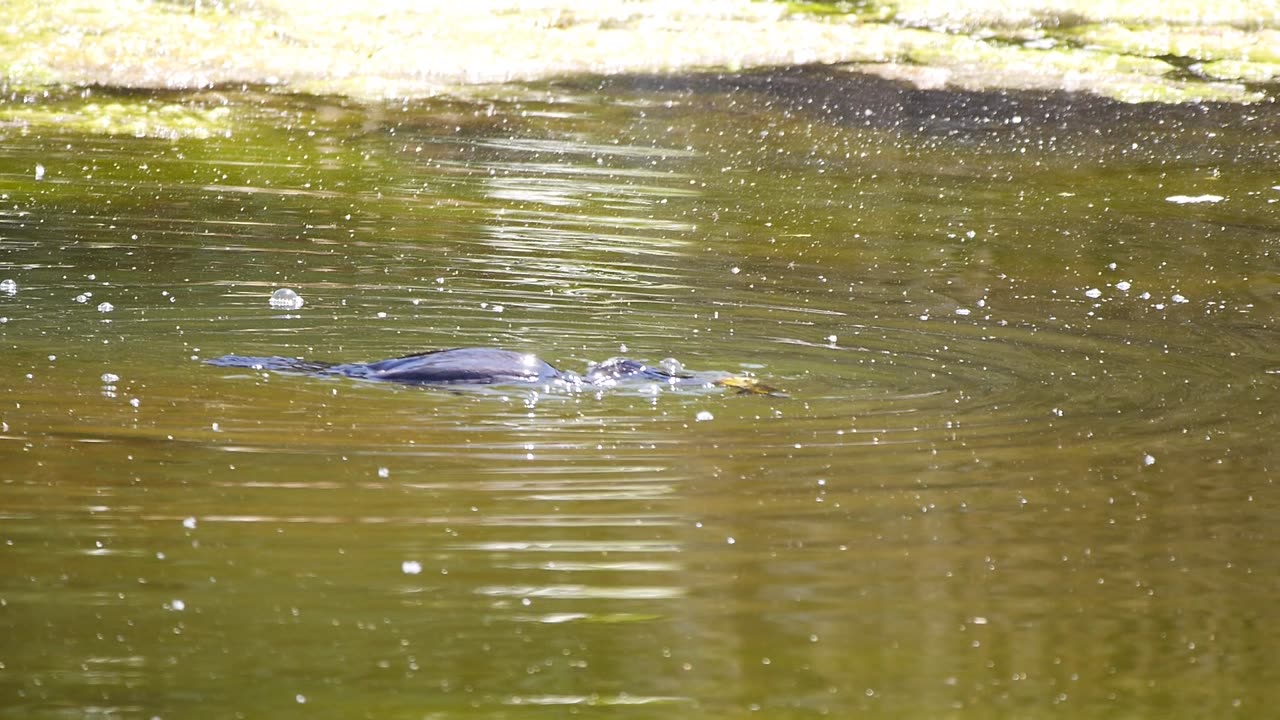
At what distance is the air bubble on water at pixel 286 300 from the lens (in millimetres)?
8711

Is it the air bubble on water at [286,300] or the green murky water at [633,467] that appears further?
the air bubble on water at [286,300]

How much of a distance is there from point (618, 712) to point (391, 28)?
56.8ft

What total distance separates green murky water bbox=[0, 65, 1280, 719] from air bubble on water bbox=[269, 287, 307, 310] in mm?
108

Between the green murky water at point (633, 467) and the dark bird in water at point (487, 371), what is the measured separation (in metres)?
0.12

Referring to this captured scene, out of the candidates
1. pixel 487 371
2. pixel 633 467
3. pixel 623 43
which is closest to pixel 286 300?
pixel 487 371

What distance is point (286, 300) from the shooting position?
878 centimetres

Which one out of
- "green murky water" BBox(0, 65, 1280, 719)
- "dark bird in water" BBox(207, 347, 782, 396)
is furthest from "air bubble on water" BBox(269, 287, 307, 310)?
"dark bird in water" BBox(207, 347, 782, 396)

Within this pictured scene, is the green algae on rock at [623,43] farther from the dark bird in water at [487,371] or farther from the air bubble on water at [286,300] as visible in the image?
the dark bird in water at [487,371]

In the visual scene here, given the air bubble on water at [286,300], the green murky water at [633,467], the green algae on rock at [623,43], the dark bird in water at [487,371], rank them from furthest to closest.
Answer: the green algae on rock at [623,43]
the air bubble on water at [286,300]
the dark bird in water at [487,371]
the green murky water at [633,467]

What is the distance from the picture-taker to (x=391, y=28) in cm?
2041

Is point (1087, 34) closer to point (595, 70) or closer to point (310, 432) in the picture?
point (595, 70)

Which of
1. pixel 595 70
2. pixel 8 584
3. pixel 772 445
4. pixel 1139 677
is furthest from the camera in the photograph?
pixel 595 70

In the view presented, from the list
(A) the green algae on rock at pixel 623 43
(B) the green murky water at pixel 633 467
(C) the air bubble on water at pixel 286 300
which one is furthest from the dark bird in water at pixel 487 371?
(A) the green algae on rock at pixel 623 43

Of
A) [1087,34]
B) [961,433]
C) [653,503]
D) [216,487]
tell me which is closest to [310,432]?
[216,487]
